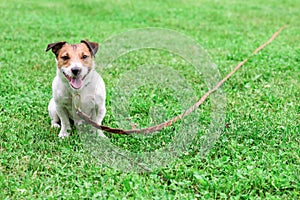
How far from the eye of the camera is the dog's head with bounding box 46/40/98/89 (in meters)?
4.02

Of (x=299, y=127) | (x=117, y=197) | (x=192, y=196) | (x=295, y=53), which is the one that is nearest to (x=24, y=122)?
(x=117, y=197)

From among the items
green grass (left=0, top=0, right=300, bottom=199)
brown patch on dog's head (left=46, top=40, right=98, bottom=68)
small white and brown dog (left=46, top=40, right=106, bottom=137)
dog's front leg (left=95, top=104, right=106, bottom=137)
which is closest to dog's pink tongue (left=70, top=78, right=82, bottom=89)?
small white and brown dog (left=46, top=40, right=106, bottom=137)

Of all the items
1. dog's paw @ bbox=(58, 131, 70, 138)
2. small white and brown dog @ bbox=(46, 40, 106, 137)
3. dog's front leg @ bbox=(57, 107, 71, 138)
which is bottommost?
dog's paw @ bbox=(58, 131, 70, 138)

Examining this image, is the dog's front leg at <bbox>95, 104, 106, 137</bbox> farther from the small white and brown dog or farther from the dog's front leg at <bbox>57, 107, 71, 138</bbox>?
the dog's front leg at <bbox>57, 107, 71, 138</bbox>

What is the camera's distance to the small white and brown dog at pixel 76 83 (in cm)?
407

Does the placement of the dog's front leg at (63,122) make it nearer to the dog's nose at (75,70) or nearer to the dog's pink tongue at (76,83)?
the dog's pink tongue at (76,83)

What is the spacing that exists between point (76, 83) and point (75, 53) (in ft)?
0.91

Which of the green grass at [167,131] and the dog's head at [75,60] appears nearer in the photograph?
the green grass at [167,131]

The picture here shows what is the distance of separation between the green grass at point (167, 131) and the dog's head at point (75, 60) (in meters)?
0.66

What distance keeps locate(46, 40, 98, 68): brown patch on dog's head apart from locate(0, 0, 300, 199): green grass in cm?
79

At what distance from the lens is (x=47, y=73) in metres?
6.64

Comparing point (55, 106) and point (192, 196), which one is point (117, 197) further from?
point (55, 106)

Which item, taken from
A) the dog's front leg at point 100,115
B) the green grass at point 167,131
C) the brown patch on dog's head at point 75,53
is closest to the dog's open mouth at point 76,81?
the brown patch on dog's head at point 75,53

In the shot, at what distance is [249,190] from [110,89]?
292 centimetres
